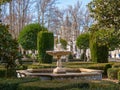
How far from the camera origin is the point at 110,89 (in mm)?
6535

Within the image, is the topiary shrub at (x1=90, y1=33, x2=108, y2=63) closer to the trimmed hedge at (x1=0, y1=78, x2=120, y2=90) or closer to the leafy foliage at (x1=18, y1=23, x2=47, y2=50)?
the leafy foliage at (x1=18, y1=23, x2=47, y2=50)

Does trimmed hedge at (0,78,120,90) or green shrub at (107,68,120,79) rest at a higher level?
trimmed hedge at (0,78,120,90)

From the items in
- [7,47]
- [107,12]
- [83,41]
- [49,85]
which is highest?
[107,12]

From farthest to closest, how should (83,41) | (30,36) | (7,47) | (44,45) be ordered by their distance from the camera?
(83,41)
(30,36)
(44,45)
(7,47)

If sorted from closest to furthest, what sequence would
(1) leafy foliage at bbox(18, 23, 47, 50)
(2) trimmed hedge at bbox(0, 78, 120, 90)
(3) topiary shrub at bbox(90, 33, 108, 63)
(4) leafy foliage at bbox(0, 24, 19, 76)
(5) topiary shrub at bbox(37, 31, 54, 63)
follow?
(2) trimmed hedge at bbox(0, 78, 120, 90), (4) leafy foliage at bbox(0, 24, 19, 76), (3) topiary shrub at bbox(90, 33, 108, 63), (5) topiary shrub at bbox(37, 31, 54, 63), (1) leafy foliage at bbox(18, 23, 47, 50)

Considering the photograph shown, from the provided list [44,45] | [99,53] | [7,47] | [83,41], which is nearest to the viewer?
[7,47]

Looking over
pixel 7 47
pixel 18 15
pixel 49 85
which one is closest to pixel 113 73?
pixel 7 47

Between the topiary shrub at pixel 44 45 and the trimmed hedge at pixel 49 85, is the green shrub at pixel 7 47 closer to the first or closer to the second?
the trimmed hedge at pixel 49 85

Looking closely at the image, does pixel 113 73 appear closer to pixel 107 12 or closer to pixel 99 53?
pixel 107 12

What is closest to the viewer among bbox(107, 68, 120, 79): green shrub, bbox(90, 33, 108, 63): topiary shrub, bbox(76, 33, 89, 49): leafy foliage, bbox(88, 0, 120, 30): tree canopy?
bbox(88, 0, 120, 30): tree canopy

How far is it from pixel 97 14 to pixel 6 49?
8552 mm

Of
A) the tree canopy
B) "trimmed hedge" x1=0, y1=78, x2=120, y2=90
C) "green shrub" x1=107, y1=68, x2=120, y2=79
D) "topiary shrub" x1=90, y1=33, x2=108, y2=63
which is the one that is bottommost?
"green shrub" x1=107, y1=68, x2=120, y2=79

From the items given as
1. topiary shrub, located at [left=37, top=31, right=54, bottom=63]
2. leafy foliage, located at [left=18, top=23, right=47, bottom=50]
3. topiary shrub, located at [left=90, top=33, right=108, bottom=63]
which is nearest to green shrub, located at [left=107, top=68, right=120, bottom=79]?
topiary shrub, located at [left=90, top=33, right=108, bottom=63]

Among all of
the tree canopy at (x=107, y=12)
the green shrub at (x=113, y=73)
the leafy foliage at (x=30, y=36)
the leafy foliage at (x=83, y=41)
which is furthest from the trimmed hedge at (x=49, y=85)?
the leafy foliage at (x=83, y=41)
